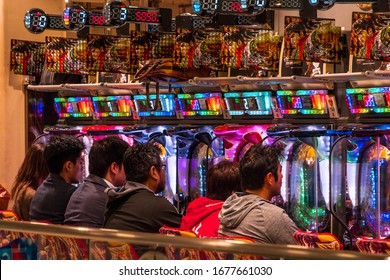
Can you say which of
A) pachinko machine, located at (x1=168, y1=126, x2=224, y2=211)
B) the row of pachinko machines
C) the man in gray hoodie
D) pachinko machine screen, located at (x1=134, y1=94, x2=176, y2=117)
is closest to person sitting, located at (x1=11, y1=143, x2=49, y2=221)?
pachinko machine, located at (x1=168, y1=126, x2=224, y2=211)

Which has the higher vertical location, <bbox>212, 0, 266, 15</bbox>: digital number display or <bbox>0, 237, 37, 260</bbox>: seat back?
<bbox>212, 0, 266, 15</bbox>: digital number display

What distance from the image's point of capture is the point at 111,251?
12.8 feet

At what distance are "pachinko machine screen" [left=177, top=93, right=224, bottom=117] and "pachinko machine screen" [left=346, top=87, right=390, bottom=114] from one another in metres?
1.51

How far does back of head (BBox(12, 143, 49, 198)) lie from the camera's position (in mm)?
7383

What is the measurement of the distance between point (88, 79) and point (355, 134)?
4027mm

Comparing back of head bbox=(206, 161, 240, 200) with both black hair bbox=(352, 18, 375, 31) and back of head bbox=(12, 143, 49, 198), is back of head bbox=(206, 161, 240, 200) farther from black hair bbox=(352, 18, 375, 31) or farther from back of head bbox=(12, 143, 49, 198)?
back of head bbox=(12, 143, 49, 198)

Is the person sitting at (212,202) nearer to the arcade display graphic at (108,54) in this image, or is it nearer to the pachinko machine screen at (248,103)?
the pachinko machine screen at (248,103)

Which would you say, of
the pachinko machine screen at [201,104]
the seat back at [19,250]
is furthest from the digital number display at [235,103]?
the seat back at [19,250]

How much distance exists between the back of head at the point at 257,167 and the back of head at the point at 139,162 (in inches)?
28.6

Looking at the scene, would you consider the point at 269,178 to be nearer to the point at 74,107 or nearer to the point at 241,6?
the point at 241,6

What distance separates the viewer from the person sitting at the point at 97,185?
6.29 m
